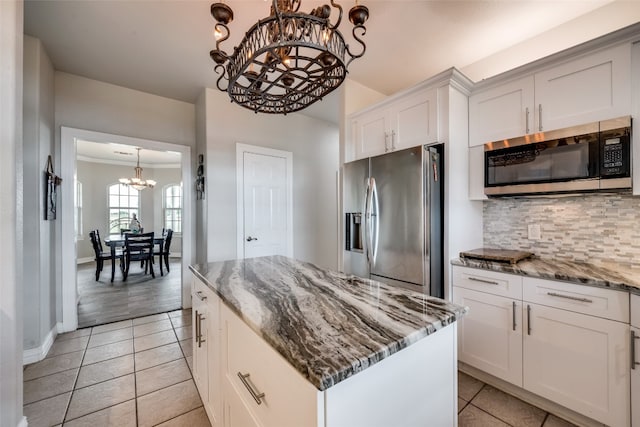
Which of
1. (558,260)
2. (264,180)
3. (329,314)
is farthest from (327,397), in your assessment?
(264,180)

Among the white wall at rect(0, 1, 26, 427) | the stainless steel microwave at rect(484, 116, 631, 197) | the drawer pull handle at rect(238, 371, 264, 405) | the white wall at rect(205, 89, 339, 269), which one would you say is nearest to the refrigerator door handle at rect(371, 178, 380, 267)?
the stainless steel microwave at rect(484, 116, 631, 197)

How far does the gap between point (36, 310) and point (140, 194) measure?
6.12m

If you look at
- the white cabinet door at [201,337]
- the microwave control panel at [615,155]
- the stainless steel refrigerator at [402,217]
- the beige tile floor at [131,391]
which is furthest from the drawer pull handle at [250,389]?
the microwave control panel at [615,155]

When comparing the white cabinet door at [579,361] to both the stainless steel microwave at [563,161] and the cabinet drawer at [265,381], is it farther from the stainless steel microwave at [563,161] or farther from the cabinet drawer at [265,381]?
the cabinet drawer at [265,381]

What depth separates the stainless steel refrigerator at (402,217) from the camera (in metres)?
2.06

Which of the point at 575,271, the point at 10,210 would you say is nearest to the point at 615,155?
the point at 575,271

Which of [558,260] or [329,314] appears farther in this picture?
[558,260]

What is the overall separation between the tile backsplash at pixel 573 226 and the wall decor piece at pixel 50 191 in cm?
403

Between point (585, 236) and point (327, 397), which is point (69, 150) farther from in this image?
point (585, 236)

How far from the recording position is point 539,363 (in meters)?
1.66

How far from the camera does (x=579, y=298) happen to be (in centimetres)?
151

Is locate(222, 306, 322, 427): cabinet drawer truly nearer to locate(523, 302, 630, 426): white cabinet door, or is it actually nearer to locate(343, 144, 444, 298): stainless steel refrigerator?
locate(343, 144, 444, 298): stainless steel refrigerator

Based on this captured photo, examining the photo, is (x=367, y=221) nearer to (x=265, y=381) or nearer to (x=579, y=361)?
(x=579, y=361)

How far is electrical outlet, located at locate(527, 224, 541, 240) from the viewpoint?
214 cm
